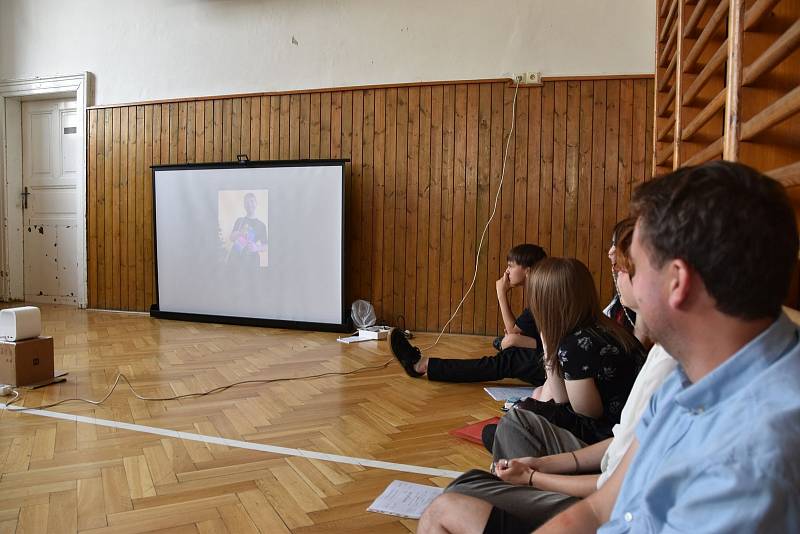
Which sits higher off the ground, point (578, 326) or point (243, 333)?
point (578, 326)

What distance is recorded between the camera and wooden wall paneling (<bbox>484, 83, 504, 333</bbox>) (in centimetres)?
551

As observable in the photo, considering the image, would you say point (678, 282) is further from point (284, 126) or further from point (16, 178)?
point (16, 178)

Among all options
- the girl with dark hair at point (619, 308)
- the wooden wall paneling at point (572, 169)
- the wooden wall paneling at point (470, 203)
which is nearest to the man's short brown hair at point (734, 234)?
the girl with dark hair at point (619, 308)

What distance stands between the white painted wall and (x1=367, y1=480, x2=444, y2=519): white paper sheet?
13.9 ft

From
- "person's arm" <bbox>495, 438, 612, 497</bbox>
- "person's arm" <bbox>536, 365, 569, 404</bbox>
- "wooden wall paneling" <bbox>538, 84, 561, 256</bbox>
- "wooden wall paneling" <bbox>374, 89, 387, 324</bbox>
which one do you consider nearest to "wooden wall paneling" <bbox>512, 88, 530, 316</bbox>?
"wooden wall paneling" <bbox>538, 84, 561, 256</bbox>

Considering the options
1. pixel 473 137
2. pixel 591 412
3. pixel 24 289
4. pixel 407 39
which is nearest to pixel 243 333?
pixel 473 137

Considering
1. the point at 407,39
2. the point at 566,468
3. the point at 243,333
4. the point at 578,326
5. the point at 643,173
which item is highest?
the point at 407,39

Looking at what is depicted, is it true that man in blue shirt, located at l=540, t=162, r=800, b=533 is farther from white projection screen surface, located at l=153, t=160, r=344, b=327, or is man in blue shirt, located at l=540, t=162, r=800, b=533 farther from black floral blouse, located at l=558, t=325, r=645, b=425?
white projection screen surface, located at l=153, t=160, r=344, b=327

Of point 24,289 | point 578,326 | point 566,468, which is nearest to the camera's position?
point 566,468

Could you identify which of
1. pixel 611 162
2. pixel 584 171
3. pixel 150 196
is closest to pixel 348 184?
pixel 584 171

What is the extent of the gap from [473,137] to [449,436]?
3.39 metres

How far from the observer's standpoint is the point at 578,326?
209 centimetres

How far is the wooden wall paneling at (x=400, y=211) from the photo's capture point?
18.9 ft

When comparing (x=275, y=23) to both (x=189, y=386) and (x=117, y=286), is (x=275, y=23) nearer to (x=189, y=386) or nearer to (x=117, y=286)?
(x=117, y=286)
